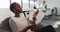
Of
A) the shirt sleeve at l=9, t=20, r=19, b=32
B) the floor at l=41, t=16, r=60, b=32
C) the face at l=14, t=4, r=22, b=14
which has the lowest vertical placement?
the floor at l=41, t=16, r=60, b=32

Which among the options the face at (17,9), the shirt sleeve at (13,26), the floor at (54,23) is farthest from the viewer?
the floor at (54,23)

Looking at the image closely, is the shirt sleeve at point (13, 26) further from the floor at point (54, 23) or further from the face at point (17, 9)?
the floor at point (54, 23)

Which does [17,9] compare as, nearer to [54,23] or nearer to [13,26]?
[13,26]

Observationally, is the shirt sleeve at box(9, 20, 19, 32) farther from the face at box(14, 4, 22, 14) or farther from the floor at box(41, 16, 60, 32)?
the floor at box(41, 16, 60, 32)

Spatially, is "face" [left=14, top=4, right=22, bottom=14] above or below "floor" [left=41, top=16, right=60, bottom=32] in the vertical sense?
above

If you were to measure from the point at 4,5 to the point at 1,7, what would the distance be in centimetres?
17

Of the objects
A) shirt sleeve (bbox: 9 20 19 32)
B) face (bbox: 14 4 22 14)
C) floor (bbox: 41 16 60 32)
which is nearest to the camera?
shirt sleeve (bbox: 9 20 19 32)

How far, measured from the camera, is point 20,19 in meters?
1.99

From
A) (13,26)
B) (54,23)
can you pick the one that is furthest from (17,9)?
(54,23)

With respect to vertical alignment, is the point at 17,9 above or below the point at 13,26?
above

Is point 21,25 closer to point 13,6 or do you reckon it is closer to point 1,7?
point 13,6

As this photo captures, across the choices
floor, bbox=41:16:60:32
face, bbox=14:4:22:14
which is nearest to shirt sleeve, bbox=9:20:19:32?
face, bbox=14:4:22:14

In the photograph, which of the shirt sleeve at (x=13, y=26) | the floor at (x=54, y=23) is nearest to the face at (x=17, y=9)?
the shirt sleeve at (x=13, y=26)

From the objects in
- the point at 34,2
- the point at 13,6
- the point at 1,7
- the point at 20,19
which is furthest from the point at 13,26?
the point at 34,2
